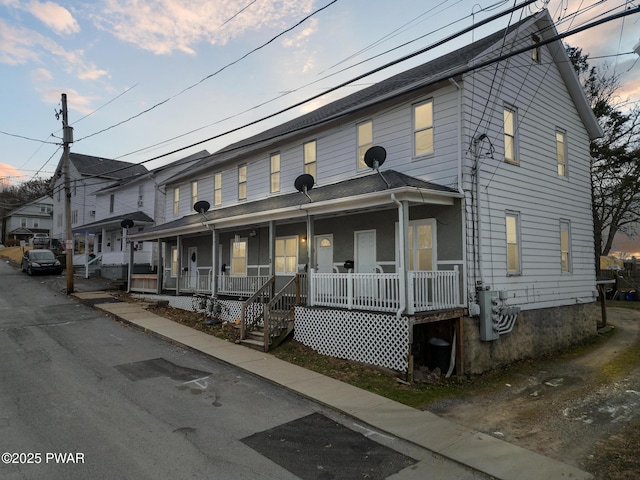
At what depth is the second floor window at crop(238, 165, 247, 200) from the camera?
56.6ft

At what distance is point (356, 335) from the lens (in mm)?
9539

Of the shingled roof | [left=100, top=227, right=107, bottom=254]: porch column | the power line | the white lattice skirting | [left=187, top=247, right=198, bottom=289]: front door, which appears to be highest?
the shingled roof

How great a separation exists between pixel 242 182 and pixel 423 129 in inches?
357

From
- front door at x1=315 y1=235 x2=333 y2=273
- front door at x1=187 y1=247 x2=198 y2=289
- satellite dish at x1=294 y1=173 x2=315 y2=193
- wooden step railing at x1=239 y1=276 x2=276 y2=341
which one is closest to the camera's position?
wooden step railing at x1=239 y1=276 x2=276 y2=341

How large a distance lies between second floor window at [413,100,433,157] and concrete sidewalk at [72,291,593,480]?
6520 mm

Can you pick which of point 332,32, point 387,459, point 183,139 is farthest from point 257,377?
point 183,139

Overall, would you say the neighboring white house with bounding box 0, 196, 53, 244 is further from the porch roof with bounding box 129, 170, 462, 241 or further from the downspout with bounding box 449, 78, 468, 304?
the downspout with bounding box 449, 78, 468, 304

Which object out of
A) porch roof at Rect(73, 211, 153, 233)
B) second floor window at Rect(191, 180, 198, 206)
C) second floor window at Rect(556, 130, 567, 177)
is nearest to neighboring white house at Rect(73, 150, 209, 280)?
porch roof at Rect(73, 211, 153, 233)

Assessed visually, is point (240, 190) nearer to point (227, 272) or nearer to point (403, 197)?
point (227, 272)

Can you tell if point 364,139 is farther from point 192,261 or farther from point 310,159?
point 192,261

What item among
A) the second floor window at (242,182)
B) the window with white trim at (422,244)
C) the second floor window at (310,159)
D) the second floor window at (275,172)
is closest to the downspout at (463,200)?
the window with white trim at (422,244)

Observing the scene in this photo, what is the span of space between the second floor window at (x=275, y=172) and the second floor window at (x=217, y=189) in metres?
3.92

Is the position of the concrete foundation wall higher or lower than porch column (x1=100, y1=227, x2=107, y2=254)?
lower

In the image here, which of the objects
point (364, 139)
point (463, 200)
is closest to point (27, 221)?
point (364, 139)
